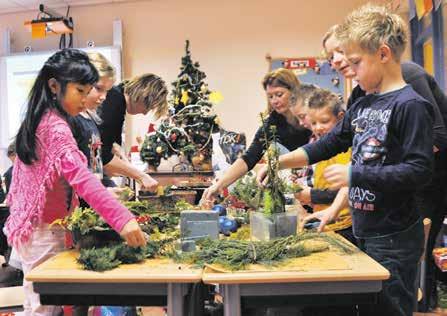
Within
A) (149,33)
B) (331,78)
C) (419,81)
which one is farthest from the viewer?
(149,33)

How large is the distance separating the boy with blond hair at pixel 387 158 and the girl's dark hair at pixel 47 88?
88 cm

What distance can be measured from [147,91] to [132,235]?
1.62m

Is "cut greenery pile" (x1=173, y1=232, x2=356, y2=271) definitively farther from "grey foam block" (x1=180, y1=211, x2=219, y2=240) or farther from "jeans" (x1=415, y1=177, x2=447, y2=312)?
"jeans" (x1=415, y1=177, x2=447, y2=312)

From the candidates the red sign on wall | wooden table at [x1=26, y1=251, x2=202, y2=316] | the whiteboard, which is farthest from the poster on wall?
wooden table at [x1=26, y1=251, x2=202, y2=316]

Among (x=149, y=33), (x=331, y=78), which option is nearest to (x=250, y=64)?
(x=331, y=78)

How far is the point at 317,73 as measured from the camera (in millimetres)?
5082

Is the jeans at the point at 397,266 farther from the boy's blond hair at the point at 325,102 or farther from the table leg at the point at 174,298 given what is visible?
the boy's blond hair at the point at 325,102

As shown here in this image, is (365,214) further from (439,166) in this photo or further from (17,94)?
(17,94)

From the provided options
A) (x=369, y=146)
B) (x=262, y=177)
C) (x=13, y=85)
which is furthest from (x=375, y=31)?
(x=13, y=85)

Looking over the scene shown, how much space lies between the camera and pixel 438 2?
333 centimetres

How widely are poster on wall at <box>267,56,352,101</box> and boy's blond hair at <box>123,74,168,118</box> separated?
2612mm

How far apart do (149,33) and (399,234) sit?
15.4 ft

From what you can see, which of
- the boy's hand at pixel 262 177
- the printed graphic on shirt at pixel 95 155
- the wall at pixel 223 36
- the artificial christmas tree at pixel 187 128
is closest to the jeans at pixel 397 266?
the boy's hand at pixel 262 177

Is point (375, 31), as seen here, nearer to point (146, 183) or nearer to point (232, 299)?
point (232, 299)
